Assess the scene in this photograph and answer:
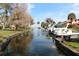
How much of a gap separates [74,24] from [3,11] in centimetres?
78

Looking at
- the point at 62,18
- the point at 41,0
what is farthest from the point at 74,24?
the point at 41,0

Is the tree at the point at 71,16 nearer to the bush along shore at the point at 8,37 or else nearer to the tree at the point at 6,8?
the bush along shore at the point at 8,37

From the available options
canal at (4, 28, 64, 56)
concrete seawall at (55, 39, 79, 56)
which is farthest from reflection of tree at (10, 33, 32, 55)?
concrete seawall at (55, 39, 79, 56)

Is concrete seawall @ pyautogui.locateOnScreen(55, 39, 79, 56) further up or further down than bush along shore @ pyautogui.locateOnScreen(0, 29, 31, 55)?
further down

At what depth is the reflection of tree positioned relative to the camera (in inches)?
126

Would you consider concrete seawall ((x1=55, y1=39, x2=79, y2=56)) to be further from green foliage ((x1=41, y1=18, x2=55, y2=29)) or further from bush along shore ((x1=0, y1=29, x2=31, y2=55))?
bush along shore ((x1=0, y1=29, x2=31, y2=55))

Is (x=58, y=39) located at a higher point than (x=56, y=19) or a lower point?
lower

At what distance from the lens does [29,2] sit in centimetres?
318

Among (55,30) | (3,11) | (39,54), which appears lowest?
(39,54)

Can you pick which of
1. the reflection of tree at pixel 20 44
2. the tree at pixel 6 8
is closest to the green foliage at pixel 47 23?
the reflection of tree at pixel 20 44

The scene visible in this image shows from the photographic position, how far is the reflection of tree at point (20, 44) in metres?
3.20

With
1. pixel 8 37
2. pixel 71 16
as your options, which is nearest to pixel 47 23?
pixel 71 16

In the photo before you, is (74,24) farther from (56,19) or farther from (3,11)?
(3,11)

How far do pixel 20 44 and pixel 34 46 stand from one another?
0.15m
